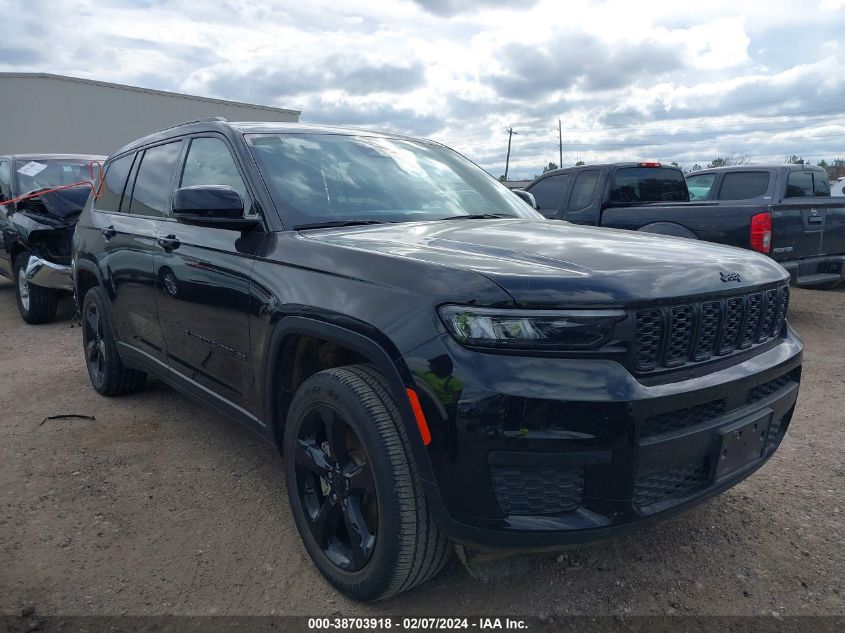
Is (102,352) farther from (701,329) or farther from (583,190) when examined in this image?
(583,190)

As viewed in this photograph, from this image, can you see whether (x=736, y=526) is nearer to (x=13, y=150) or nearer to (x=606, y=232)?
(x=606, y=232)

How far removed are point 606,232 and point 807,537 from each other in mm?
1540

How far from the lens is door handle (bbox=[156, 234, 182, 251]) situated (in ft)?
11.6

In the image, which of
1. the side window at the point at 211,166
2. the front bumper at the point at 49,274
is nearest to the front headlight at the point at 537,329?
the side window at the point at 211,166

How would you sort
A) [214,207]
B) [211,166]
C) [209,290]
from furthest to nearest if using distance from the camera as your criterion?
[211,166] < [209,290] < [214,207]

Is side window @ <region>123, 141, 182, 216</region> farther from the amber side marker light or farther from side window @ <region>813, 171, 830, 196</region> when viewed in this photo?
→ side window @ <region>813, 171, 830, 196</region>

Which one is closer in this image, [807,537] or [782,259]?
[807,537]

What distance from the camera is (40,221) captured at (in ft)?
24.2

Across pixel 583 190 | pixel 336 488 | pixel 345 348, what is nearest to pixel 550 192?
pixel 583 190

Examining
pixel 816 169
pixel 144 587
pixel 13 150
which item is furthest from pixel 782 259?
pixel 13 150

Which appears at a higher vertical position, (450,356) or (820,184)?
(450,356)

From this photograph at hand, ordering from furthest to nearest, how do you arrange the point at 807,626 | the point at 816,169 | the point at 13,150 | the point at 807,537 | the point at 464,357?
1. the point at 13,150
2. the point at 816,169
3. the point at 807,537
4. the point at 807,626
5. the point at 464,357

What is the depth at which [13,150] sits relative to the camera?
23.2 meters

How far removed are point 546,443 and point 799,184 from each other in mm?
9138
